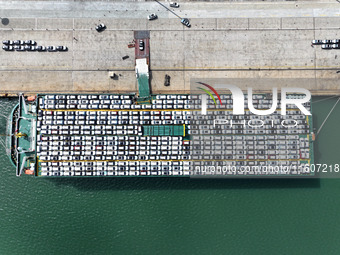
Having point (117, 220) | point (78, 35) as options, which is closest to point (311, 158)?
point (117, 220)

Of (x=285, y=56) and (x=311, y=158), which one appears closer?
(x=311, y=158)

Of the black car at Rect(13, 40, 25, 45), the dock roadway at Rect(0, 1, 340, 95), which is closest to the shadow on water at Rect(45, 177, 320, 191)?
the dock roadway at Rect(0, 1, 340, 95)

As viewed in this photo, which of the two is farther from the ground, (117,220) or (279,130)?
(279,130)

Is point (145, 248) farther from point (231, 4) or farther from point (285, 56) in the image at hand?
point (231, 4)

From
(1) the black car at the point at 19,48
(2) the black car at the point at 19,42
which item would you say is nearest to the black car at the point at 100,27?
(2) the black car at the point at 19,42

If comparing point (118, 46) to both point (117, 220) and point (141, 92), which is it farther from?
point (117, 220)

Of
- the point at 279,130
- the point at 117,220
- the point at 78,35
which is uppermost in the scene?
the point at 78,35

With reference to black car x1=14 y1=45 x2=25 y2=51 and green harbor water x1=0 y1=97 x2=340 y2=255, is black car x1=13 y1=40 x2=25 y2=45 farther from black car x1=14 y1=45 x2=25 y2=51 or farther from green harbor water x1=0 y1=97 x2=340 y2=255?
green harbor water x1=0 y1=97 x2=340 y2=255
